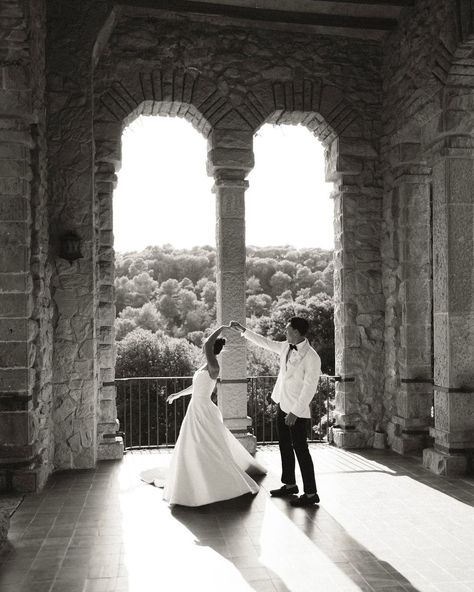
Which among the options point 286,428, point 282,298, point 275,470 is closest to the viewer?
point 286,428

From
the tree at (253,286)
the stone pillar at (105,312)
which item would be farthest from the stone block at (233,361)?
the tree at (253,286)

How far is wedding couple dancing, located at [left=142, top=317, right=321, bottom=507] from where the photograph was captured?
505 centimetres

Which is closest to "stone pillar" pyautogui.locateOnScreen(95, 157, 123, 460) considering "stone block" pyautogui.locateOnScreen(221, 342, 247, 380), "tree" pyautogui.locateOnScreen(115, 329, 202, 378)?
"stone block" pyautogui.locateOnScreen(221, 342, 247, 380)

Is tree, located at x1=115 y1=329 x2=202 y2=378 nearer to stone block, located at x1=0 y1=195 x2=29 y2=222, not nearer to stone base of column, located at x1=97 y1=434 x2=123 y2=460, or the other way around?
stone base of column, located at x1=97 y1=434 x2=123 y2=460

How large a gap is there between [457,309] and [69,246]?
13.1 ft

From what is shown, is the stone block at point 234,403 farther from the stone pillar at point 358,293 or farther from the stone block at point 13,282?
the stone block at point 13,282

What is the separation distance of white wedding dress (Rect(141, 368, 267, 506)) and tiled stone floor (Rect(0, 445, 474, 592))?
0.11 m

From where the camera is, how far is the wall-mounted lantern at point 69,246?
642 cm

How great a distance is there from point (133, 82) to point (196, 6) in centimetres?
110

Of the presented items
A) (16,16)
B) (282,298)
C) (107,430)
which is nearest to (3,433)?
(107,430)

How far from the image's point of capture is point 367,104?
7723mm

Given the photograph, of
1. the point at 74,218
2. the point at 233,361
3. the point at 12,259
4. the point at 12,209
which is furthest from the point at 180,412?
the point at 12,209

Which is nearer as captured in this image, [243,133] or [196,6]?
[196,6]

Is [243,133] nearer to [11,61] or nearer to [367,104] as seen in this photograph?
[367,104]
